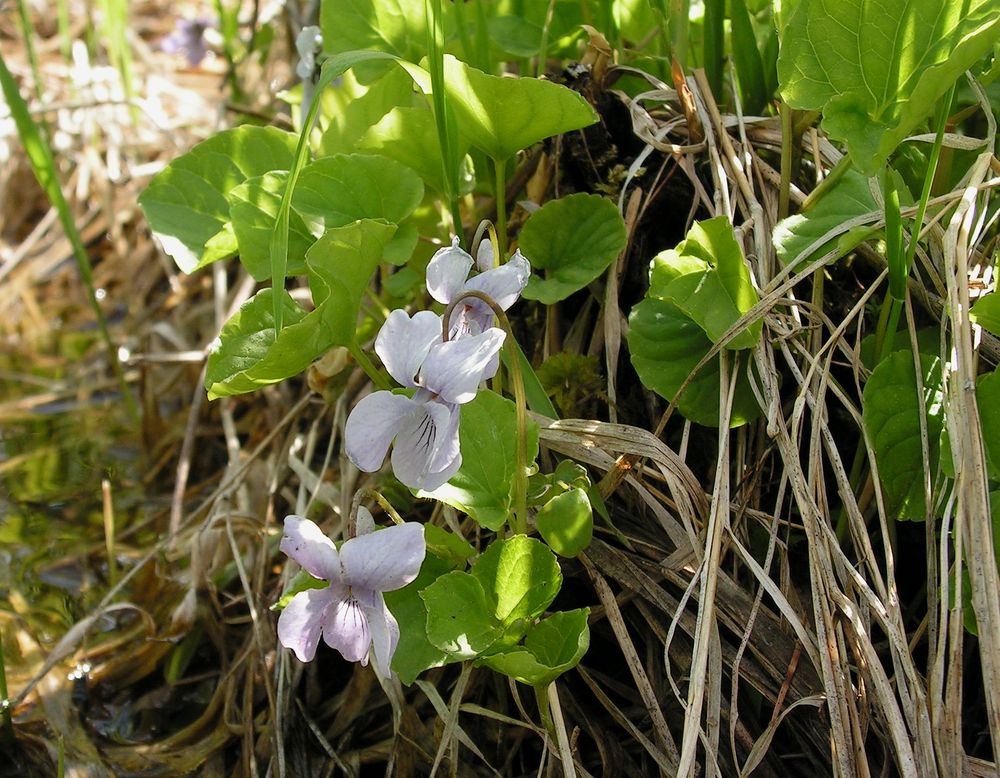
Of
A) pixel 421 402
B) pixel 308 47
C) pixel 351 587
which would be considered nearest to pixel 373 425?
pixel 421 402

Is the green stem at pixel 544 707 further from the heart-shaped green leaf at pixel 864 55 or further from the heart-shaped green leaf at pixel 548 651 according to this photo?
the heart-shaped green leaf at pixel 864 55

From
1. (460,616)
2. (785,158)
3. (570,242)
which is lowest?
(460,616)

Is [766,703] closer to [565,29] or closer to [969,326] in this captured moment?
[969,326]

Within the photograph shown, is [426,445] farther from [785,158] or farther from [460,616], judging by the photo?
[785,158]

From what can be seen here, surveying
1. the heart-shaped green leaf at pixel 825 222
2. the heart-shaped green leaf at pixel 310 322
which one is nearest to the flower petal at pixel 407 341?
the heart-shaped green leaf at pixel 310 322

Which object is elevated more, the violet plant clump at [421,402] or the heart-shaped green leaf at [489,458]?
the violet plant clump at [421,402]

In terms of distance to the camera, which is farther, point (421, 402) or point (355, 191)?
point (355, 191)

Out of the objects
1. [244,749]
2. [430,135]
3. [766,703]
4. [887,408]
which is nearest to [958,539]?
[887,408]
